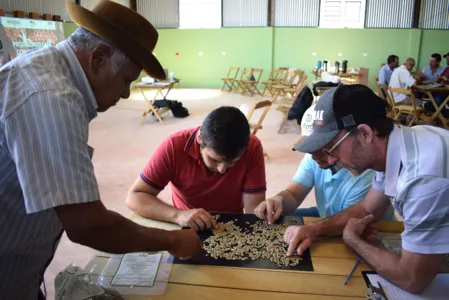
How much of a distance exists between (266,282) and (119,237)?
0.52 meters

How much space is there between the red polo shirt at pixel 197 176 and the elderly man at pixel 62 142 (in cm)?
71

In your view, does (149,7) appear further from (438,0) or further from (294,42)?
(438,0)

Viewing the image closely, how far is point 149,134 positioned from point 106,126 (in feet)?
3.78

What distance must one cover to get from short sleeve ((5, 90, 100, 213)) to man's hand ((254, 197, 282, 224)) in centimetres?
100

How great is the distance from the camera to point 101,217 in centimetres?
95

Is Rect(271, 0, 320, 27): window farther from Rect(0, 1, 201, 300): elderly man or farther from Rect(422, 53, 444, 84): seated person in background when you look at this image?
Rect(0, 1, 201, 300): elderly man

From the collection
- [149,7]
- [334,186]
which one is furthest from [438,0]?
[334,186]

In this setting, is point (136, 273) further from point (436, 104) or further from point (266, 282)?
point (436, 104)

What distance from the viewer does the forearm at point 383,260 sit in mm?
1254

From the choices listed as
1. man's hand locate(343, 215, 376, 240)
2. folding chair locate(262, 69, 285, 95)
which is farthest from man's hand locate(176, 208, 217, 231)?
folding chair locate(262, 69, 285, 95)

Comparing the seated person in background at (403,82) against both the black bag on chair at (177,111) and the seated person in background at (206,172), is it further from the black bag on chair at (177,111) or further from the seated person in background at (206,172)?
the seated person in background at (206,172)

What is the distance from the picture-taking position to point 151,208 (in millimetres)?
1760

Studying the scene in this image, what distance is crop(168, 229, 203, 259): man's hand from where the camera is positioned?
4.14ft

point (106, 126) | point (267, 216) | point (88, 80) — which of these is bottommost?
point (106, 126)
